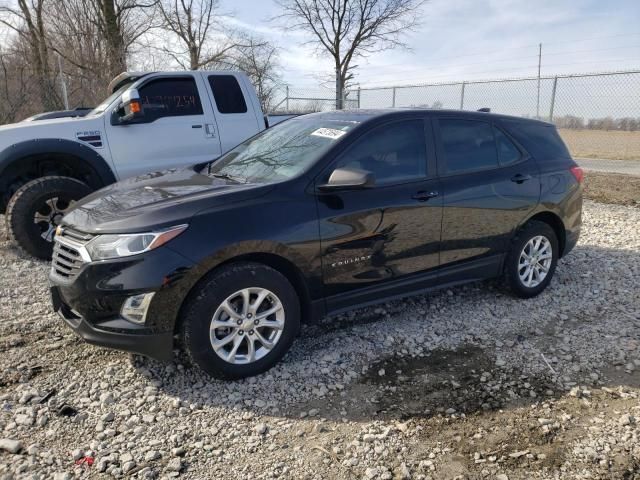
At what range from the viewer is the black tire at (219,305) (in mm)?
2836

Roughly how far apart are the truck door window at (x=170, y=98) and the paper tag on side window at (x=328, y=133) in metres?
2.94

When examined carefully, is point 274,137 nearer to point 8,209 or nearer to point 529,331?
point 529,331

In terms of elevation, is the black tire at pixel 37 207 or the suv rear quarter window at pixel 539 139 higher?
the suv rear quarter window at pixel 539 139

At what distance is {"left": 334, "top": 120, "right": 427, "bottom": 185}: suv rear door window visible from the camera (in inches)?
135

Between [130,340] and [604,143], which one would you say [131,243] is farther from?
[604,143]

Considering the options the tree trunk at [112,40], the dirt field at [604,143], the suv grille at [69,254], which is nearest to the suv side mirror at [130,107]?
the suv grille at [69,254]

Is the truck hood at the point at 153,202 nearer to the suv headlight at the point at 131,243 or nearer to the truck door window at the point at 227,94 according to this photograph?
the suv headlight at the point at 131,243

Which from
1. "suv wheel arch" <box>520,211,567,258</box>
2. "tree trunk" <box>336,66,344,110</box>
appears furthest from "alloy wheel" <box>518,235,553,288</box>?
"tree trunk" <box>336,66,344,110</box>

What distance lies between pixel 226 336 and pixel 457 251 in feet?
6.49

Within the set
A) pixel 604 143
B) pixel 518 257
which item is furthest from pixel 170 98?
pixel 604 143

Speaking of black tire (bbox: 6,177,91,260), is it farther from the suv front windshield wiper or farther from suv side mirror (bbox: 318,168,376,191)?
suv side mirror (bbox: 318,168,376,191)

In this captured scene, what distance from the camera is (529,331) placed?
386 centimetres

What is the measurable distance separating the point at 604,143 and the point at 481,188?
1458 centimetres

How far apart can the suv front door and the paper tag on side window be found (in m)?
0.15
